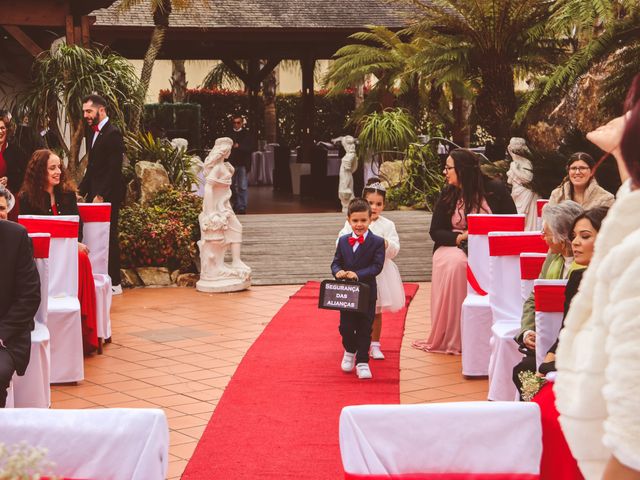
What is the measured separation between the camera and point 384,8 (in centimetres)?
2105

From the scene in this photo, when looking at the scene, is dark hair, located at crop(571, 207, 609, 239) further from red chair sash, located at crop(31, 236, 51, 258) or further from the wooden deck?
the wooden deck

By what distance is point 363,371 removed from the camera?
6965 millimetres

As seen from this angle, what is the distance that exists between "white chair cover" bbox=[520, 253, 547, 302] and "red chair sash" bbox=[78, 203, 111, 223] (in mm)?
3492

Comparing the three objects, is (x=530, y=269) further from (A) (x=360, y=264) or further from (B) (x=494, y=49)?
(B) (x=494, y=49)

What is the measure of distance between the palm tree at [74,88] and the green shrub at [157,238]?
124 cm

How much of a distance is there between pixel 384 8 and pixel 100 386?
15.4 m

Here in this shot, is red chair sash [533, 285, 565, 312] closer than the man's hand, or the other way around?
red chair sash [533, 285, 565, 312]

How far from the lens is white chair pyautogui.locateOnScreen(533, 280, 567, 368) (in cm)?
481

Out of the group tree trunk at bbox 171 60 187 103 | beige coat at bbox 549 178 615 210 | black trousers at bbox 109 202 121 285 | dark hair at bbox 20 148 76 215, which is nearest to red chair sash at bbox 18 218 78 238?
dark hair at bbox 20 148 76 215

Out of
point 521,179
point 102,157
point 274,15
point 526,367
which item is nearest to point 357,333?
point 526,367

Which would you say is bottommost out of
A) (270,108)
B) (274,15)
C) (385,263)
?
(385,263)

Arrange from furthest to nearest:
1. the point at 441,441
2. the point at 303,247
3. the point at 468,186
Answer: the point at 303,247, the point at 468,186, the point at 441,441

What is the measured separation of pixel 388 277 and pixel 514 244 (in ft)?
3.99

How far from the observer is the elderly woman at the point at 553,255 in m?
5.17
